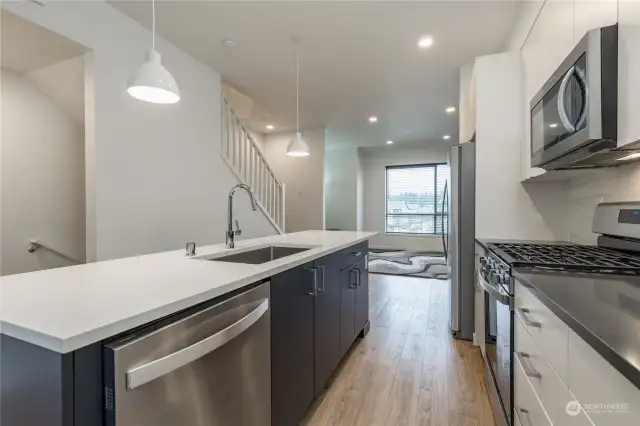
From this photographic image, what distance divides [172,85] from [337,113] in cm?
408

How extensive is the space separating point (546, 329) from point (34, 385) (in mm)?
1339

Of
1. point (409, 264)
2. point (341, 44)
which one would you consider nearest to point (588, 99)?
point (341, 44)

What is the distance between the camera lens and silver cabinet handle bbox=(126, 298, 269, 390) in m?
0.72

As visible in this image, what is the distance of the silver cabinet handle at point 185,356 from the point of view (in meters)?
0.72

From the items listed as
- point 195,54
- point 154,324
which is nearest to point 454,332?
point 154,324

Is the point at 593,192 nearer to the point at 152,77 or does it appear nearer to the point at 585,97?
the point at 585,97

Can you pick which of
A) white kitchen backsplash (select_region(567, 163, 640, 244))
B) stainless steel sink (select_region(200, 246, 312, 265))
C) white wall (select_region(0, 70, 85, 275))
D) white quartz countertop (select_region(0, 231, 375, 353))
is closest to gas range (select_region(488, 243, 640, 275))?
white kitchen backsplash (select_region(567, 163, 640, 244))

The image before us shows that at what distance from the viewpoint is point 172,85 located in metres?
1.57

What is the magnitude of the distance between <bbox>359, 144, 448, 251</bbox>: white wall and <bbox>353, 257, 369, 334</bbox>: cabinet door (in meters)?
5.49

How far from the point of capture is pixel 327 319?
1.91 m

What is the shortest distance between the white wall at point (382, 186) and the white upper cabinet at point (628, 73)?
23.3 ft

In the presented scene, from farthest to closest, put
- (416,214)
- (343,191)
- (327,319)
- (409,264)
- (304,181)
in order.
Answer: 1. (416,214)
2. (343,191)
3. (304,181)
4. (409,264)
5. (327,319)

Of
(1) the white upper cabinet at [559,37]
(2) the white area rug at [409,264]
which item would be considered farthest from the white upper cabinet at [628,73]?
(2) the white area rug at [409,264]

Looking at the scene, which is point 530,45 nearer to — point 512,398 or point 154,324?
point 512,398
